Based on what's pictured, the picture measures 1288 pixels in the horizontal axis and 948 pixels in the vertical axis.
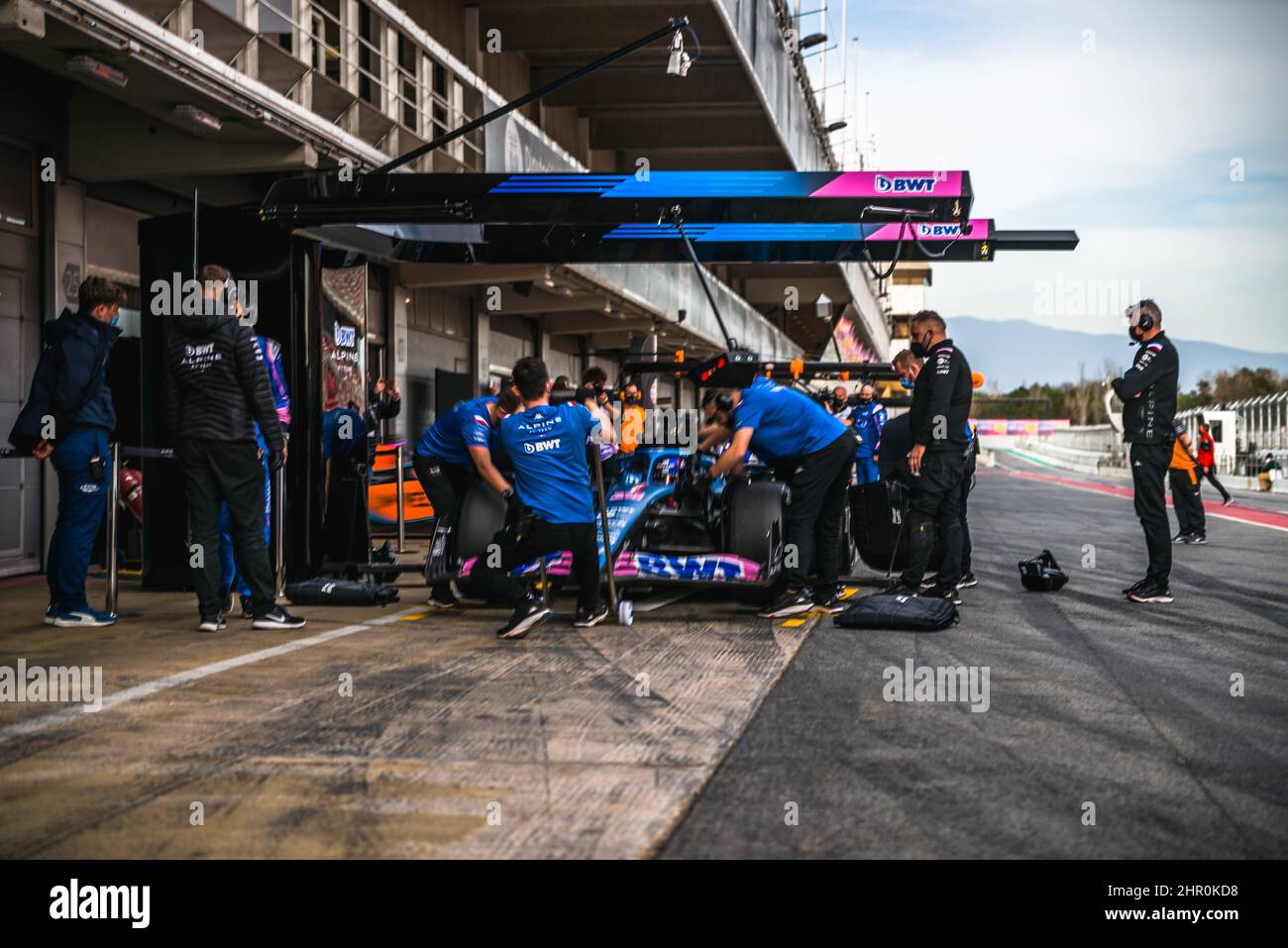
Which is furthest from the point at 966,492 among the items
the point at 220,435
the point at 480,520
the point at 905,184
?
the point at 220,435

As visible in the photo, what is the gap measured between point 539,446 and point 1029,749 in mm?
3534

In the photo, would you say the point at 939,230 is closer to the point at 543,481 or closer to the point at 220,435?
the point at 543,481

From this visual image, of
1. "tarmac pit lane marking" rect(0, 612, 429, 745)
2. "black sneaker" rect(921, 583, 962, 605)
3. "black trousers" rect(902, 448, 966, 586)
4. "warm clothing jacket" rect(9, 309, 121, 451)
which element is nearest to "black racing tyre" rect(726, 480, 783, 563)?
"black trousers" rect(902, 448, 966, 586)

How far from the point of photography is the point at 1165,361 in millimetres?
8531

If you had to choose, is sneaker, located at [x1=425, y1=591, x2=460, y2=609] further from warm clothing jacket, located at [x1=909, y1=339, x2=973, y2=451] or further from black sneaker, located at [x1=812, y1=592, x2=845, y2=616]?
warm clothing jacket, located at [x1=909, y1=339, x2=973, y2=451]

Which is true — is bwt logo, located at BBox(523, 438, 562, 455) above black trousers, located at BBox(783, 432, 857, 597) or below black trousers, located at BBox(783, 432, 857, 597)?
above

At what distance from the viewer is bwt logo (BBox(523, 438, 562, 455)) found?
7.18m

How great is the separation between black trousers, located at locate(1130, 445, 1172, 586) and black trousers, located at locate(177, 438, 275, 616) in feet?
18.3

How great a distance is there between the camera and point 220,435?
7.27 meters

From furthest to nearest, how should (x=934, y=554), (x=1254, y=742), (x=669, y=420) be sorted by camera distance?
(x=669, y=420) → (x=934, y=554) → (x=1254, y=742)
